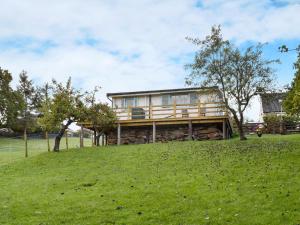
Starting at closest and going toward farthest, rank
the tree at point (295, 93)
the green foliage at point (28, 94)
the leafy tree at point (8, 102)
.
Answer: the tree at point (295, 93), the leafy tree at point (8, 102), the green foliage at point (28, 94)

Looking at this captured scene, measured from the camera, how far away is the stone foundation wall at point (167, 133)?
2880cm

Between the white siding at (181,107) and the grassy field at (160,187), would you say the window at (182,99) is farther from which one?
the grassy field at (160,187)

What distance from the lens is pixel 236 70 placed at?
26.0 meters

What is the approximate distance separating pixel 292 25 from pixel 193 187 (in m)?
6.36

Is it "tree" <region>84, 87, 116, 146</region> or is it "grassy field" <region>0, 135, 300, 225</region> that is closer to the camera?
"grassy field" <region>0, 135, 300, 225</region>

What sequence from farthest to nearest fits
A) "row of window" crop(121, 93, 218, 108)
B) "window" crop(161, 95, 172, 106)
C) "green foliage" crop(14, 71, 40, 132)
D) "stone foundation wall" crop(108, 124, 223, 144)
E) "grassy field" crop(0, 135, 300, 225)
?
1. "green foliage" crop(14, 71, 40, 132)
2. "window" crop(161, 95, 172, 106)
3. "row of window" crop(121, 93, 218, 108)
4. "stone foundation wall" crop(108, 124, 223, 144)
5. "grassy field" crop(0, 135, 300, 225)

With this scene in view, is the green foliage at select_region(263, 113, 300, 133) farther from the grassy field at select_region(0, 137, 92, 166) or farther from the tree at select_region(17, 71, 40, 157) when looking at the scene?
the tree at select_region(17, 71, 40, 157)

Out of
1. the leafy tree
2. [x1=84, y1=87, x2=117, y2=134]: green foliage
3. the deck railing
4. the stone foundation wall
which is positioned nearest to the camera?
[x1=84, y1=87, x2=117, y2=134]: green foliage

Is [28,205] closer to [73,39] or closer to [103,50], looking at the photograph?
[73,39]

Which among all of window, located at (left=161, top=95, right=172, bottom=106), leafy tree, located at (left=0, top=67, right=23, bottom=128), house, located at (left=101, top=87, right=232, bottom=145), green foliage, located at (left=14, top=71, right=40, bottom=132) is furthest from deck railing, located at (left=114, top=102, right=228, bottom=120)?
green foliage, located at (left=14, top=71, right=40, bottom=132)

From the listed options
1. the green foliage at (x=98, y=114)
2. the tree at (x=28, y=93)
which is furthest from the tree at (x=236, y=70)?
the tree at (x=28, y=93)

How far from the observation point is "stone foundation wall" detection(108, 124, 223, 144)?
2880 cm

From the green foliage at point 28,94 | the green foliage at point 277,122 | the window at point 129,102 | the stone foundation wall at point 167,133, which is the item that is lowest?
the stone foundation wall at point 167,133

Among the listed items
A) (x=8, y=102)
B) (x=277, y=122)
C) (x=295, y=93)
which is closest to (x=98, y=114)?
(x=295, y=93)
